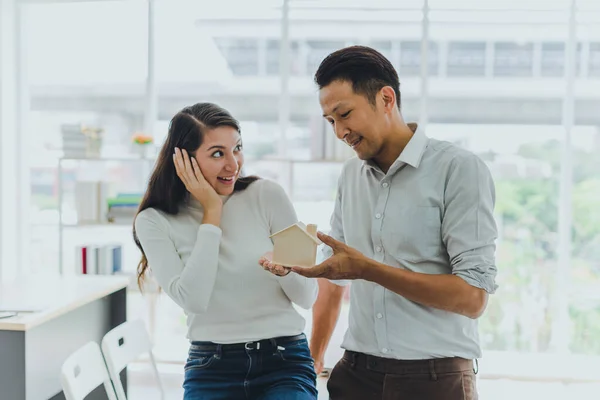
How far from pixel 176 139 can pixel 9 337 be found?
900mm

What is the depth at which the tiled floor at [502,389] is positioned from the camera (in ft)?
11.7

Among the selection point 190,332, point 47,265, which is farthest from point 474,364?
point 47,265

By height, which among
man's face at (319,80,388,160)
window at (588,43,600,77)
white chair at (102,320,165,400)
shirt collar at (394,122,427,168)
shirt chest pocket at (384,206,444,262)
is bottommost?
white chair at (102,320,165,400)

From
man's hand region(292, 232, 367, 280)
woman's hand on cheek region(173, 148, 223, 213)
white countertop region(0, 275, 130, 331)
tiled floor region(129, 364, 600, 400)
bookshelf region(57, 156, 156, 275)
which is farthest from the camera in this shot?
bookshelf region(57, 156, 156, 275)

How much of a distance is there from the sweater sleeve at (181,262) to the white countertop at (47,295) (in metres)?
0.55

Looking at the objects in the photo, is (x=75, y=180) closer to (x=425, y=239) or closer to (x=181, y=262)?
(x=181, y=262)

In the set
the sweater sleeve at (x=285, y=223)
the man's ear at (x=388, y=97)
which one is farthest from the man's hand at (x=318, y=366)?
the man's ear at (x=388, y=97)

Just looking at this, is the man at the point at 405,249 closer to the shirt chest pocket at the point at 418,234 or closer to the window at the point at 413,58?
the shirt chest pocket at the point at 418,234

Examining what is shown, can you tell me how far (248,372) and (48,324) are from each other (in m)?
0.98

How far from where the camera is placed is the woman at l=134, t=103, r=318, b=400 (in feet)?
5.73

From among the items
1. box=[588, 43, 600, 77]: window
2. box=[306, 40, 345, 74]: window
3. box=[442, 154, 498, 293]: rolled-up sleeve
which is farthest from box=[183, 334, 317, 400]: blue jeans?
box=[588, 43, 600, 77]: window

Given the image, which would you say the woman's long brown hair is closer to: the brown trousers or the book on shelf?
the brown trousers

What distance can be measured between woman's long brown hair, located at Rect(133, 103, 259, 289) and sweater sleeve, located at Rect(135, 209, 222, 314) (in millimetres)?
58

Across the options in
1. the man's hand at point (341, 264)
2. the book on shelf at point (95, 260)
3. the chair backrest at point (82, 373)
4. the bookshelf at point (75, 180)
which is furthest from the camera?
the bookshelf at point (75, 180)
